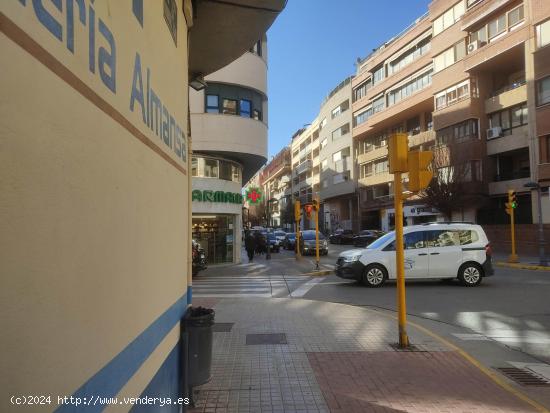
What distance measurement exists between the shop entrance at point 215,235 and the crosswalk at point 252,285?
183 inches

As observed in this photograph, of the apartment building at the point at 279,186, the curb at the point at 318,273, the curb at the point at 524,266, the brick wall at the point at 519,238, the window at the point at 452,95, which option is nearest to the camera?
the curb at the point at 318,273

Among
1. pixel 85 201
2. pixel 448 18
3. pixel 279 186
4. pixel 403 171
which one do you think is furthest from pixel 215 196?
pixel 279 186

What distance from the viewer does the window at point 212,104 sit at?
2197 cm

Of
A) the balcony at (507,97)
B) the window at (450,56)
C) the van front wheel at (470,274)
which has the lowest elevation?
the van front wheel at (470,274)

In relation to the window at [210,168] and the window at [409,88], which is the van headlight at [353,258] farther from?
the window at [409,88]

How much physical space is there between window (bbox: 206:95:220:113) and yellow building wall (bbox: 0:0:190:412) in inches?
743

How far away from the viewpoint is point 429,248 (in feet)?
46.2

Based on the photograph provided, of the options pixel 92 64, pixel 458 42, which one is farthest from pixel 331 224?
pixel 92 64

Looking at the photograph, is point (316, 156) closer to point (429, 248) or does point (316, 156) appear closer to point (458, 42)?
point (458, 42)

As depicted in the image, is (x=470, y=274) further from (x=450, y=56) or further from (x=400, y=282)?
(x=450, y=56)

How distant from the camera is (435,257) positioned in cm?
1405

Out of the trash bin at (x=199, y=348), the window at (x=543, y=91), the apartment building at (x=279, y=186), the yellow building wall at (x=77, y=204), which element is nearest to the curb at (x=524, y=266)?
the window at (x=543, y=91)

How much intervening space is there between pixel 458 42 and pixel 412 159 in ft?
110

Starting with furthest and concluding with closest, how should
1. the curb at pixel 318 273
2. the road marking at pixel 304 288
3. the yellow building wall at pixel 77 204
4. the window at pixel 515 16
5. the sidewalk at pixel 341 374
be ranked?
1. the window at pixel 515 16
2. the curb at pixel 318 273
3. the road marking at pixel 304 288
4. the sidewalk at pixel 341 374
5. the yellow building wall at pixel 77 204
